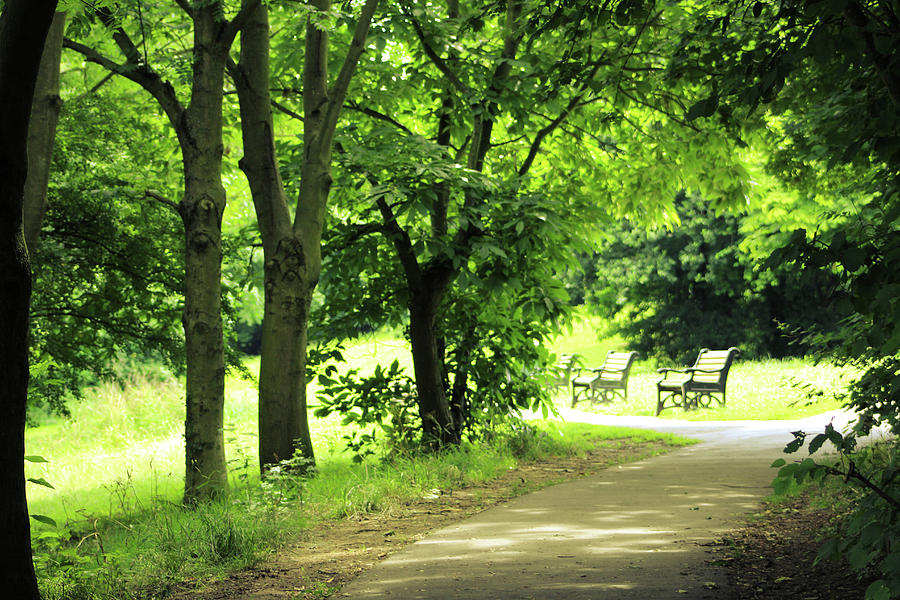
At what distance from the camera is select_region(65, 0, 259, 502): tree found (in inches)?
291

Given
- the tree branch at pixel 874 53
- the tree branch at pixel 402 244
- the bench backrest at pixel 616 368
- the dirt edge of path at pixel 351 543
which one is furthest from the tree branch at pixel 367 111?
the bench backrest at pixel 616 368

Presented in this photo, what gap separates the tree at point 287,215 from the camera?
27.4ft

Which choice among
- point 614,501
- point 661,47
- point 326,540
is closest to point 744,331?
point 661,47

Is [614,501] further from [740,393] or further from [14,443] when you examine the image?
[740,393]

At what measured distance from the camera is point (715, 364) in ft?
58.3

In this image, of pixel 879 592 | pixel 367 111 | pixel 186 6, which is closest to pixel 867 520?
pixel 879 592

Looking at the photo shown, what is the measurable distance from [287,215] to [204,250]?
52.0 inches

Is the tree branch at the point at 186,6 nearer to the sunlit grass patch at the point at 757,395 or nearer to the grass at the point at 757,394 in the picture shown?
the grass at the point at 757,394

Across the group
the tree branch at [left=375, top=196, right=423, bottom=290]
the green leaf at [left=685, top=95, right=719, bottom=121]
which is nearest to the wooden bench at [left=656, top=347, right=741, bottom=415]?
the tree branch at [left=375, top=196, right=423, bottom=290]

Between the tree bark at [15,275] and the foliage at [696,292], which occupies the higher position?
the foliage at [696,292]

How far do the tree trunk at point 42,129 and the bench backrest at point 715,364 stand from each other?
45.0ft

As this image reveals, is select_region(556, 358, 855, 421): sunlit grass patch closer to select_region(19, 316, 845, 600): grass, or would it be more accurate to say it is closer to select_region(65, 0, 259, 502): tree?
select_region(19, 316, 845, 600): grass

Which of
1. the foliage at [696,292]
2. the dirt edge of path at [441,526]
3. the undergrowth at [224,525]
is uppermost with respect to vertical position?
the foliage at [696,292]

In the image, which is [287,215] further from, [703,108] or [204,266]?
[703,108]
